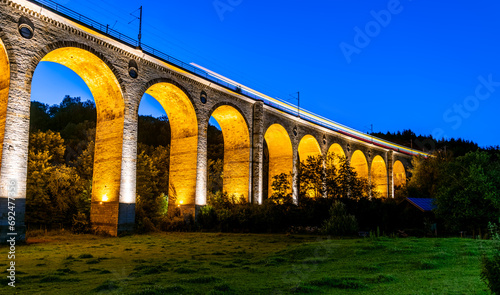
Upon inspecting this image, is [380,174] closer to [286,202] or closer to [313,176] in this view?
[313,176]

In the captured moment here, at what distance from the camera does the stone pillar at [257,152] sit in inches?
1047

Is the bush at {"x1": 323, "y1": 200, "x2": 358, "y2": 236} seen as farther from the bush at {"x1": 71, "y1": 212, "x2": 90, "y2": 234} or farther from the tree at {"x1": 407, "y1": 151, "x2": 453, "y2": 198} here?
the tree at {"x1": 407, "y1": 151, "x2": 453, "y2": 198}

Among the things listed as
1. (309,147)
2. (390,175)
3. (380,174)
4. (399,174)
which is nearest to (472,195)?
(309,147)

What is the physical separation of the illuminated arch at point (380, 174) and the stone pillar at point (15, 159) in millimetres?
39437

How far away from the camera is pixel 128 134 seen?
1870 cm

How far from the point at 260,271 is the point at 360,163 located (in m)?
36.6

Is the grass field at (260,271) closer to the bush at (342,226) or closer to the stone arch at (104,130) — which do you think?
the bush at (342,226)

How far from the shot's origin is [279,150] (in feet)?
105

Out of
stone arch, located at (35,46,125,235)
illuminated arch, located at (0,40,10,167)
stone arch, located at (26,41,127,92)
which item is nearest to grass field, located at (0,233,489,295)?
illuminated arch, located at (0,40,10,167)

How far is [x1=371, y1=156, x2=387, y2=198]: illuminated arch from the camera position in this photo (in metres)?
45.8

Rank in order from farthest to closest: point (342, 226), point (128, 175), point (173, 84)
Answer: point (173, 84)
point (128, 175)
point (342, 226)

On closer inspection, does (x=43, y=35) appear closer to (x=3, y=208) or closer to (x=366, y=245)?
(x=3, y=208)

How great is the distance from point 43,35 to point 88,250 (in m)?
9.25

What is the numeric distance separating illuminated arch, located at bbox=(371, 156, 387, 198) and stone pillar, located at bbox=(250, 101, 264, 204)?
76.8ft
